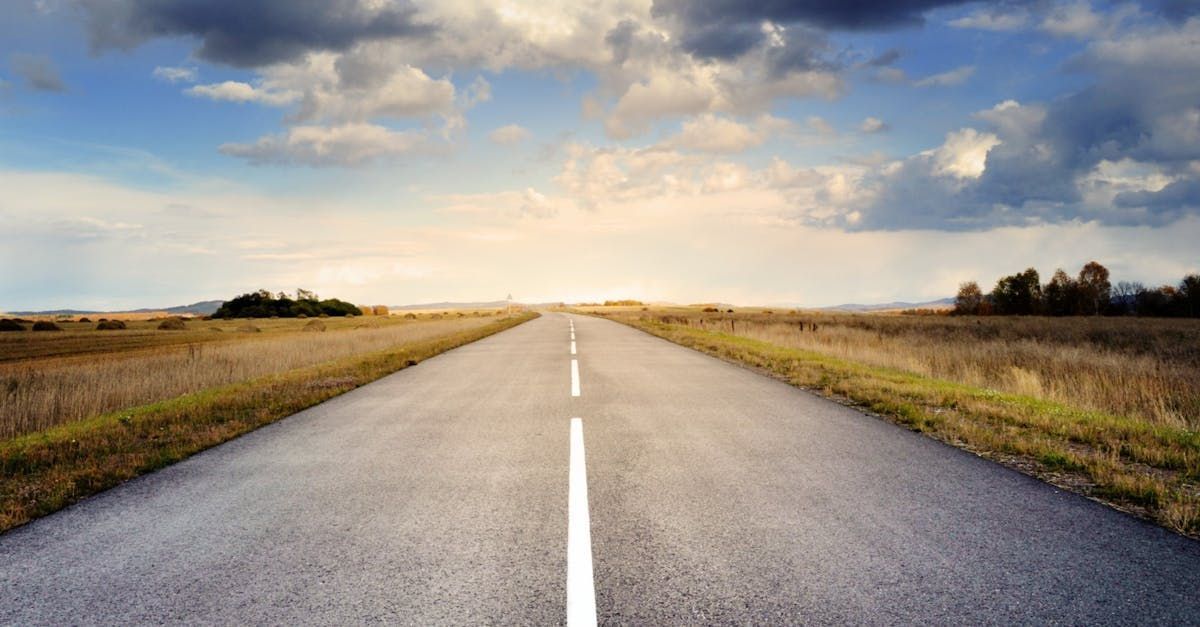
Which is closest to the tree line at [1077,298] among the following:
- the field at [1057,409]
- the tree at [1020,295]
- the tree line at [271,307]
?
the tree at [1020,295]

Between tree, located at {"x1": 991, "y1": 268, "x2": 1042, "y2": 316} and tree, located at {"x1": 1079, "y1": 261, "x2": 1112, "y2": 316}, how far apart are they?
16.7 ft

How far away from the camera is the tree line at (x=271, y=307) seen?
7256cm

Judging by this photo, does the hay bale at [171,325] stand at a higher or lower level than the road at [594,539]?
higher

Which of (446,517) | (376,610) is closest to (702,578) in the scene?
(376,610)

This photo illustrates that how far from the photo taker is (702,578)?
3338 mm

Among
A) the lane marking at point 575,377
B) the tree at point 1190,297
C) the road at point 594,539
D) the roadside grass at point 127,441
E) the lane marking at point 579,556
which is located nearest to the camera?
the lane marking at point 579,556

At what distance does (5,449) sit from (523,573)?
25.0 feet

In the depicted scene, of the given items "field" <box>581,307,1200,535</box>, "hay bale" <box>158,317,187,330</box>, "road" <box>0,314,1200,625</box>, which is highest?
"hay bale" <box>158,317,187,330</box>

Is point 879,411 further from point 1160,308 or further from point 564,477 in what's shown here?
point 1160,308

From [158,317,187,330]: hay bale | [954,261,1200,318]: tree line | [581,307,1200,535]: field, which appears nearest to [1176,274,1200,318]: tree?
Answer: [954,261,1200,318]: tree line

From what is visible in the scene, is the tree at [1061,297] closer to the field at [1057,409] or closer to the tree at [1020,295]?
the tree at [1020,295]

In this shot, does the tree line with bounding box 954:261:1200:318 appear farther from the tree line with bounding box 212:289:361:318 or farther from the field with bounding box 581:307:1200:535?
the tree line with bounding box 212:289:361:318

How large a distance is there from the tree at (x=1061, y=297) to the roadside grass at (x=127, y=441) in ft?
317

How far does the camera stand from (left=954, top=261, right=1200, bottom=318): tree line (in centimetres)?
7056
